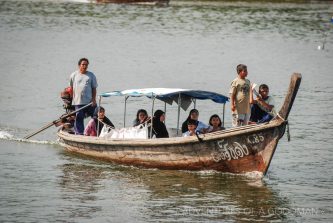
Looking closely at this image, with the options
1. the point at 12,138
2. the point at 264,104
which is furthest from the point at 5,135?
the point at 264,104


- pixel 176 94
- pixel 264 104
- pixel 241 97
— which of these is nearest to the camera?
pixel 264 104

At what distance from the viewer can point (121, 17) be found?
56469mm

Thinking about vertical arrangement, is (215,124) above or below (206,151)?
above

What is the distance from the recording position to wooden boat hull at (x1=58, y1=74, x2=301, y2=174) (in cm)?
1563

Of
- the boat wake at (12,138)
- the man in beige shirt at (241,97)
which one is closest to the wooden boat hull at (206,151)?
the man in beige shirt at (241,97)

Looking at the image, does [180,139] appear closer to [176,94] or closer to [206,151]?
[206,151]

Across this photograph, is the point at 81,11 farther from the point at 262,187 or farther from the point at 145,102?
the point at 262,187

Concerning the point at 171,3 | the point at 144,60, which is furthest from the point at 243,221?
the point at 171,3

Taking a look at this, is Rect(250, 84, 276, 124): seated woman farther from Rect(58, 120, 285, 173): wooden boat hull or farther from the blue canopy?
the blue canopy

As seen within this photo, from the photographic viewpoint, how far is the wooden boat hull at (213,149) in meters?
15.6

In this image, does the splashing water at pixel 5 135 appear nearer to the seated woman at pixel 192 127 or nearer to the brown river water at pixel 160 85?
the brown river water at pixel 160 85

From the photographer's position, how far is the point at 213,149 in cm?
1625

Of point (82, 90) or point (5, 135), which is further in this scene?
point (5, 135)

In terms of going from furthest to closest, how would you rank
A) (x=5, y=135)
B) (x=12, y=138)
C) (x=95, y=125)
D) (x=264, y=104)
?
(x=5, y=135)
(x=12, y=138)
(x=95, y=125)
(x=264, y=104)
